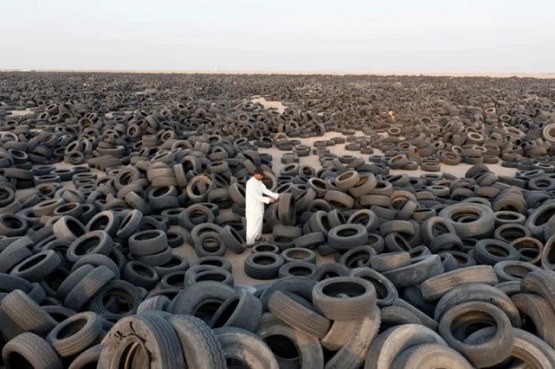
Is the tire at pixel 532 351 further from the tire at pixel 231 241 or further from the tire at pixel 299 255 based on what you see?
the tire at pixel 231 241

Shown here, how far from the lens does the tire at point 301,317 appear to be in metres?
4.62

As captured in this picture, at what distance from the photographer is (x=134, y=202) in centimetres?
980

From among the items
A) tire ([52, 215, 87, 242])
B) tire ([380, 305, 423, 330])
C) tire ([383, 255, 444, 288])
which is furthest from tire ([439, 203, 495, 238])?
tire ([52, 215, 87, 242])

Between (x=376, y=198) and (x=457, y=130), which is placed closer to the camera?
(x=376, y=198)

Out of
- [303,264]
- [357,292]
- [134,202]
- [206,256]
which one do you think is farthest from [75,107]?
[357,292]

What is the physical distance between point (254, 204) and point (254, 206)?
1.7 inches

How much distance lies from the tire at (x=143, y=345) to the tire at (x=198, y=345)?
0.20 feet

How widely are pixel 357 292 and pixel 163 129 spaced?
14.2 m

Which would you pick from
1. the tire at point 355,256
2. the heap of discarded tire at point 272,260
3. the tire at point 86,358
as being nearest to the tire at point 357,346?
the heap of discarded tire at point 272,260

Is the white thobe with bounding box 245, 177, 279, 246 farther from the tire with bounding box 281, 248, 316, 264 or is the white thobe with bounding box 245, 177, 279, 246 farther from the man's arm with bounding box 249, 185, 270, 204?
the tire with bounding box 281, 248, 316, 264

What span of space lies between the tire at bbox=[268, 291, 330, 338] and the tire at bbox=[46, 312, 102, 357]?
2.18 metres

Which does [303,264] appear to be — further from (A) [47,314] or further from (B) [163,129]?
(B) [163,129]

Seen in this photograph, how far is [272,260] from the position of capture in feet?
26.8

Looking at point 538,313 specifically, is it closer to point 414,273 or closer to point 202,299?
point 414,273
